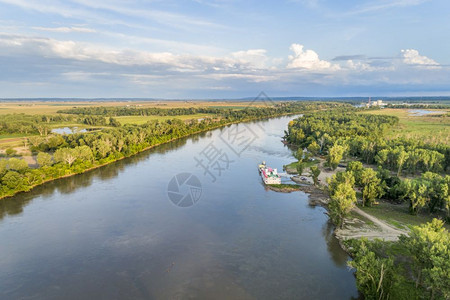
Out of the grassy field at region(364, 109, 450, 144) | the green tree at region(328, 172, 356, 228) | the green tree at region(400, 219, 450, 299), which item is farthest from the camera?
the grassy field at region(364, 109, 450, 144)

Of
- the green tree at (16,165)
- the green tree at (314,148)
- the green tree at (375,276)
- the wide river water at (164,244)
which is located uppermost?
the green tree at (16,165)

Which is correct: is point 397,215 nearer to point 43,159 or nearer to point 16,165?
point 16,165

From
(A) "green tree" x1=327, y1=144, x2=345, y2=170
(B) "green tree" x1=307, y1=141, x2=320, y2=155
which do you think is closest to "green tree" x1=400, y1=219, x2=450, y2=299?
(A) "green tree" x1=327, y1=144, x2=345, y2=170

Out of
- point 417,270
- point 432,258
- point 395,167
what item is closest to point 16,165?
point 432,258

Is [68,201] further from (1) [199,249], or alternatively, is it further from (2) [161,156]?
(2) [161,156]

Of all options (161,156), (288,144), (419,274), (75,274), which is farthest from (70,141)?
(419,274)

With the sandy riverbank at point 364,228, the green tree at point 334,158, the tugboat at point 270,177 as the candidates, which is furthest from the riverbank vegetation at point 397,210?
the tugboat at point 270,177

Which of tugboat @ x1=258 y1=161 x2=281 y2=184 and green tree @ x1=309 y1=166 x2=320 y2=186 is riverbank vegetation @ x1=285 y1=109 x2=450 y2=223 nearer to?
green tree @ x1=309 y1=166 x2=320 y2=186

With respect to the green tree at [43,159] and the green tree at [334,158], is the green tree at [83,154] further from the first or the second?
the green tree at [334,158]
